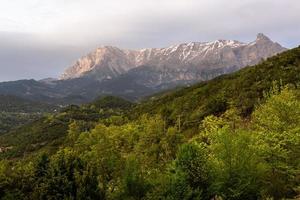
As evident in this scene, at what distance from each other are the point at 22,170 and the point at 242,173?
115 ft

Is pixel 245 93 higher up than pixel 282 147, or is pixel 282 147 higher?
pixel 245 93

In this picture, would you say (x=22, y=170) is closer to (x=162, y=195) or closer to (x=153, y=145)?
(x=162, y=195)

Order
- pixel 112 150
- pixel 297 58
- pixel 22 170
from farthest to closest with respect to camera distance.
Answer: pixel 297 58
pixel 112 150
pixel 22 170

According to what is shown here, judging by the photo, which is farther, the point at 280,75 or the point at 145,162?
the point at 280,75

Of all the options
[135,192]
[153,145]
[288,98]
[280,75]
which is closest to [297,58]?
[280,75]

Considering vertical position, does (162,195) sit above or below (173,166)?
below

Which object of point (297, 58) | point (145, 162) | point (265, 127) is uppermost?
point (297, 58)

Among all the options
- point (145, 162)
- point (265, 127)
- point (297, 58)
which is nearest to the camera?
point (265, 127)

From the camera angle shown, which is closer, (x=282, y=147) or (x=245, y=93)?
(x=282, y=147)

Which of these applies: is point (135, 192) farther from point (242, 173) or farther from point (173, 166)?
point (242, 173)

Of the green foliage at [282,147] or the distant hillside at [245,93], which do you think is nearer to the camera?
the green foliage at [282,147]

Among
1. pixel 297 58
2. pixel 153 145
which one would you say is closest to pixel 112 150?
pixel 153 145

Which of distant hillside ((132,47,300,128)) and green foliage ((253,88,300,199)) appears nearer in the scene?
green foliage ((253,88,300,199))

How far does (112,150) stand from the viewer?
9550cm
